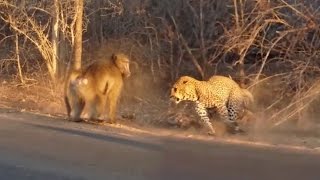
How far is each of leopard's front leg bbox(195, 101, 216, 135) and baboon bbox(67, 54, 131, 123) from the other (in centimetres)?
208

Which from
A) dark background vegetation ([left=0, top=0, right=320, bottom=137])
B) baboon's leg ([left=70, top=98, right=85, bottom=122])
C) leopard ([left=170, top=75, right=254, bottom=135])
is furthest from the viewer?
dark background vegetation ([left=0, top=0, right=320, bottom=137])

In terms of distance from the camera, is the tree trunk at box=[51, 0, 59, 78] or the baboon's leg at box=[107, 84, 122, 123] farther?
the tree trunk at box=[51, 0, 59, 78]

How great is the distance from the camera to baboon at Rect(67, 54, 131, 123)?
621 inches

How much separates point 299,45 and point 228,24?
3.19m

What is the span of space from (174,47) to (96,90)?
6.32 m

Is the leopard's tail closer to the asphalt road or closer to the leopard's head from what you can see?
the leopard's head

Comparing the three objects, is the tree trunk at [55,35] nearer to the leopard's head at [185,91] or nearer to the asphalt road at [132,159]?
the leopard's head at [185,91]

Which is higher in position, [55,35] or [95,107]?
[55,35]

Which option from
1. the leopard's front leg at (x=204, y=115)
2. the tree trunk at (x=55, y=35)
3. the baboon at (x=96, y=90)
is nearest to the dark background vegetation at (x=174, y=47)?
the tree trunk at (x=55, y=35)

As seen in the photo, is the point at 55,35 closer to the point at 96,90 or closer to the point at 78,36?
the point at 78,36

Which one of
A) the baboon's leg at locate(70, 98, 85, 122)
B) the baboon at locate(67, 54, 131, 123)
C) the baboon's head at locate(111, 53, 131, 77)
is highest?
the baboon's head at locate(111, 53, 131, 77)

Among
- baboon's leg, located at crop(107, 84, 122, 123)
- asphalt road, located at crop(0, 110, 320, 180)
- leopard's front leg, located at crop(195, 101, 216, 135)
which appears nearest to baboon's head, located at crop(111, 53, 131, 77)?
baboon's leg, located at crop(107, 84, 122, 123)

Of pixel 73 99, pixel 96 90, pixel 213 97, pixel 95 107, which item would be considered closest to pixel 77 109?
pixel 73 99

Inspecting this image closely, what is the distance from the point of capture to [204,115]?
48.8 ft
